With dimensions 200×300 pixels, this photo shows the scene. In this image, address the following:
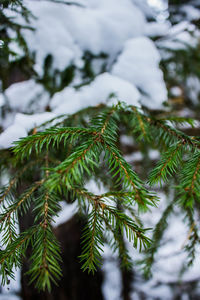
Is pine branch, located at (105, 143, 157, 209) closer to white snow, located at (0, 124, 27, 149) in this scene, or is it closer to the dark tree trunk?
white snow, located at (0, 124, 27, 149)

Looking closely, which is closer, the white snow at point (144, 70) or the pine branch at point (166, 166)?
the pine branch at point (166, 166)

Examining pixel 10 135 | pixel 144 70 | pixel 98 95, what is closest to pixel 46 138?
pixel 10 135

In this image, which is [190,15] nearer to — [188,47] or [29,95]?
[188,47]

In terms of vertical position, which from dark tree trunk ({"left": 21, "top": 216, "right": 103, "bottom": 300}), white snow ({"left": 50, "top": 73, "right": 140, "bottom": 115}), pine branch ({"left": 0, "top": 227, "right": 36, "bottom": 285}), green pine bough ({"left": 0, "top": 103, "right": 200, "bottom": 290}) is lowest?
dark tree trunk ({"left": 21, "top": 216, "right": 103, "bottom": 300})

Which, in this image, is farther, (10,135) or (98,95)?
(98,95)

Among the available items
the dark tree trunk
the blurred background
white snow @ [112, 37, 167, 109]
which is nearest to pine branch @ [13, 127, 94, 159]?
the blurred background

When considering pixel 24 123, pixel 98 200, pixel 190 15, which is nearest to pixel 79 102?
pixel 24 123

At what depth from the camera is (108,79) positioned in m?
1.19

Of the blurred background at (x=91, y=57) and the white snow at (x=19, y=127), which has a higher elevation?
the blurred background at (x=91, y=57)

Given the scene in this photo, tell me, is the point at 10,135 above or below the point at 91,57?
below

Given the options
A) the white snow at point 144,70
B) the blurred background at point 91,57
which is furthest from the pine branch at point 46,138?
the white snow at point 144,70

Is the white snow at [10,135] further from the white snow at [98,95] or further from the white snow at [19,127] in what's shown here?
the white snow at [98,95]

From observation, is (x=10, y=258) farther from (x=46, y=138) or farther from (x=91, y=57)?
(x=91, y=57)

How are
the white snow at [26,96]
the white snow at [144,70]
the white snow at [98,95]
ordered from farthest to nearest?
1. the white snow at [26,96]
2. the white snow at [144,70]
3. the white snow at [98,95]
